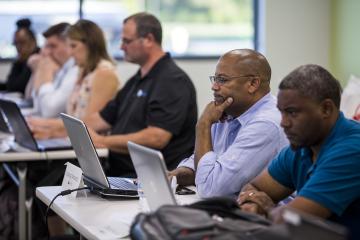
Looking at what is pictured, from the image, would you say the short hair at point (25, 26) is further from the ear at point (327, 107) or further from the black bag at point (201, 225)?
the black bag at point (201, 225)

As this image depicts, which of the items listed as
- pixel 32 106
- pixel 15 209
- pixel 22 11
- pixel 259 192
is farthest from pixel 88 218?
pixel 22 11

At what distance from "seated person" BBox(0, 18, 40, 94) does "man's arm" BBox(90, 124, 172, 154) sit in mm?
3505

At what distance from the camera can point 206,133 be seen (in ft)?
9.50

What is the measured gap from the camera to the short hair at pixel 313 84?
2.12 m

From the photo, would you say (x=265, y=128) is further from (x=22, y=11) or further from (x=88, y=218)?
(x=22, y=11)

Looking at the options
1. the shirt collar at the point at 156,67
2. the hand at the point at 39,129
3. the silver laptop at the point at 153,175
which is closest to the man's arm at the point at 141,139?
the shirt collar at the point at 156,67

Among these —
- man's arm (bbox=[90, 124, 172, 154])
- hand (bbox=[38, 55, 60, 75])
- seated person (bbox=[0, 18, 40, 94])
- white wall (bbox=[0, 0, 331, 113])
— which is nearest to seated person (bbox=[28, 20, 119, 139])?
man's arm (bbox=[90, 124, 172, 154])

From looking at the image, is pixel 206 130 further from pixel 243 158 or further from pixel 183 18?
pixel 183 18

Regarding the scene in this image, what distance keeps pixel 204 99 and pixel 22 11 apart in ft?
7.10

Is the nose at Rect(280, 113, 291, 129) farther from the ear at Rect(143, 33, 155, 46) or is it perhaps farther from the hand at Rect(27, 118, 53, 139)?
the hand at Rect(27, 118, 53, 139)

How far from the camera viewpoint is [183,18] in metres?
7.52

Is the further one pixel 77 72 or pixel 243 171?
pixel 77 72

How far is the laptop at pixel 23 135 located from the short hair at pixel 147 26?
2.53ft

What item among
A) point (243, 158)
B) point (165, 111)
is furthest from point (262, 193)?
point (165, 111)
